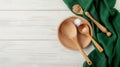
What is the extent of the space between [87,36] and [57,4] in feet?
0.44

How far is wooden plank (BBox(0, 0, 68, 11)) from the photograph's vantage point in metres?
0.87

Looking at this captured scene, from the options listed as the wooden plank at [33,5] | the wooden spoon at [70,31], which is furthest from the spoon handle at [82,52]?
the wooden plank at [33,5]

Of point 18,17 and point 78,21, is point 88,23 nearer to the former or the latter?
point 78,21

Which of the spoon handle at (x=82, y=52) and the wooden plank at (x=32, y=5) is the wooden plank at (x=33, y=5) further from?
the spoon handle at (x=82, y=52)

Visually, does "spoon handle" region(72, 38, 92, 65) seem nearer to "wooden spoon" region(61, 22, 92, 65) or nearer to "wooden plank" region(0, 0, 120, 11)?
"wooden spoon" region(61, 22, 92, 65)

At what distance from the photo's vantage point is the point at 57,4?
87 cm

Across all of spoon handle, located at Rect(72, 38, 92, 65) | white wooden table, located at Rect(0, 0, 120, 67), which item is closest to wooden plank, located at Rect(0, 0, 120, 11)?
white wooden table, located at Rect(0, 0, 120, 67)

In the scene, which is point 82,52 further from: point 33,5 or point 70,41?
point 33,5

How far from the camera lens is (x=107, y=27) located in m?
0.82

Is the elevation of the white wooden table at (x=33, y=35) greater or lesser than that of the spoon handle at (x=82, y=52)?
greater

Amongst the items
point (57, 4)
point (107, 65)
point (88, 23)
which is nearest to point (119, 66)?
point (107, 65)

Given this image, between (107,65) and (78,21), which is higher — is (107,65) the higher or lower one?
the lower one

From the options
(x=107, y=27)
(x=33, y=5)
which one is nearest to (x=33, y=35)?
(x=33, y=5)

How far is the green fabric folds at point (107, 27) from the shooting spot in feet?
2.65
